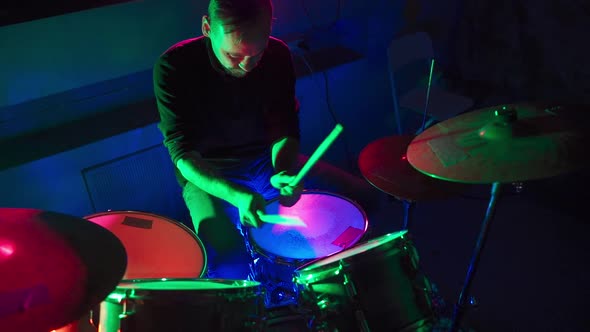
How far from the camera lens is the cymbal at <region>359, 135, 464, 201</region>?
2.22m

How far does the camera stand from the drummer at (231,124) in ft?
6.47

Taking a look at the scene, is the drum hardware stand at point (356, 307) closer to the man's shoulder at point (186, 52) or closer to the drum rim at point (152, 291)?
the drum rim at point (152, 291)

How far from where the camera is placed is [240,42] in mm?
1924

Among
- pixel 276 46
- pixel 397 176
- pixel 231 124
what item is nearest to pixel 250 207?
pixel 231 124

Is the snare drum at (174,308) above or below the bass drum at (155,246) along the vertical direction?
below

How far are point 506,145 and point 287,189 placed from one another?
797 mm

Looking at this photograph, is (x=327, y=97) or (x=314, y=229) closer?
(x=314, y=229)

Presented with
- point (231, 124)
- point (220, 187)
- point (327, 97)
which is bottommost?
point (220, 187)

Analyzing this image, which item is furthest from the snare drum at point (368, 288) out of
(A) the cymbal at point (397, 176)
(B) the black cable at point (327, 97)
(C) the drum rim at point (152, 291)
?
(B) the black cable at point (327, 97)

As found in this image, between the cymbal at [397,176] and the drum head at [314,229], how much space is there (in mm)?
228

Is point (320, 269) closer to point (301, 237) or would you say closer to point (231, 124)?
point (301, 237)

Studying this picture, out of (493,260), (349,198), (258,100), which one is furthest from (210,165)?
(493,260)

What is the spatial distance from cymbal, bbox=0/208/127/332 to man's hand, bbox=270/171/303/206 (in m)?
0.71

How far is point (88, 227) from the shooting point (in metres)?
1.44
